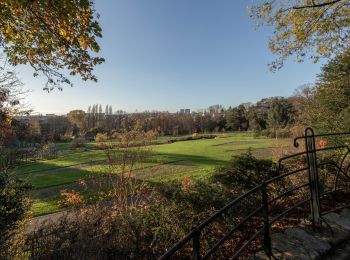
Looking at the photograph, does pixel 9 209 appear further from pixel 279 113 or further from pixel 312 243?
pixel 279 113

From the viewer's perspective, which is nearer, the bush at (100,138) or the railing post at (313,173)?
the railing post at (313,173)

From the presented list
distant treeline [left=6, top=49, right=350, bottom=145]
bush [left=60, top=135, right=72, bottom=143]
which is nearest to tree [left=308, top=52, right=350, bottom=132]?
distant treeline [left=6, top=49, right=350, bottom=145]

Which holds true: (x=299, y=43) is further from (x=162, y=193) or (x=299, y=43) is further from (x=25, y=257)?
(x=25, y=257)

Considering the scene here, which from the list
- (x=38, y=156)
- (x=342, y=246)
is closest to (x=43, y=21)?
(x=342, y=246)

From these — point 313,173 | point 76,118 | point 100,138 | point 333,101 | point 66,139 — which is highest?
point 76,118

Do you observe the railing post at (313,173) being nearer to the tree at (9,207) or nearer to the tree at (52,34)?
the tree at (52,34)

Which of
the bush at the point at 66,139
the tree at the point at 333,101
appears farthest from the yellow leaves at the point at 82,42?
the bush at the point at 66,139

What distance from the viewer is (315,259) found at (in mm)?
2771

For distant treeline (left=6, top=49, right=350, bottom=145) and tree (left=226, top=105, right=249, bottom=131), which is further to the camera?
tree (left=226, top=105, right=249, bottom=131)

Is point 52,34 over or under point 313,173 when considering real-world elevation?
over

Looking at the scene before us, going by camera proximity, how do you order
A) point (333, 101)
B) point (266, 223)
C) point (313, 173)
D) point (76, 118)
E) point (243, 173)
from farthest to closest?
point (76, 118)
point (333, 101)
point (243, 173)
point (313, 173)
point (266, 223)

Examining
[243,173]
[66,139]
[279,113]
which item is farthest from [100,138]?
[66,139]

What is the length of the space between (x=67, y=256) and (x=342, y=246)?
4.02m

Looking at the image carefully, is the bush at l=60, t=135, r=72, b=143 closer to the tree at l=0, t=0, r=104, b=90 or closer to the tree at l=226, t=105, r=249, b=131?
the tree at l=226, t=105, r=249, b=131
